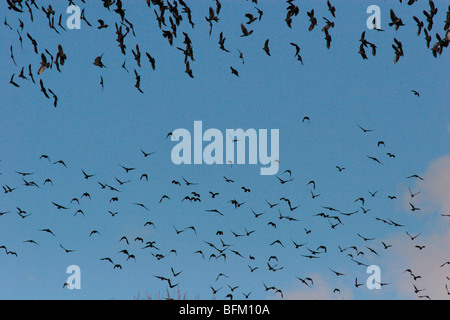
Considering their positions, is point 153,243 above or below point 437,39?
below

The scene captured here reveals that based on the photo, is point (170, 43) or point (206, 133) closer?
point (170, 43)

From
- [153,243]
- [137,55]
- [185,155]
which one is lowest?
[153,243]

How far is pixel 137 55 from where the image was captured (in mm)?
18172
